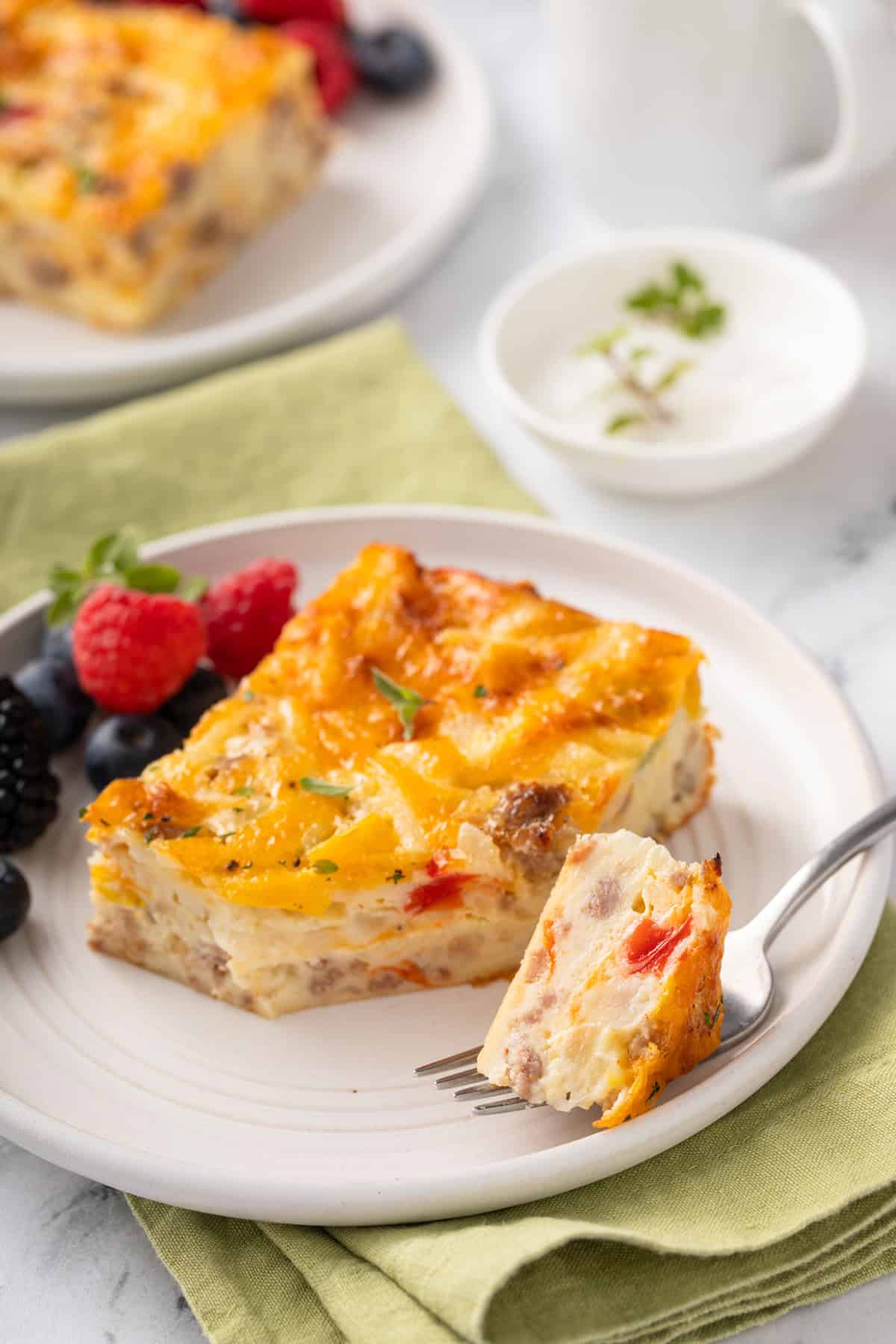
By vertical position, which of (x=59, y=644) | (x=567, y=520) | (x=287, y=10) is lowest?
(x=567, y=520)

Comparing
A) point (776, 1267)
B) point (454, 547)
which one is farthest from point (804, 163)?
point (776, 1267)

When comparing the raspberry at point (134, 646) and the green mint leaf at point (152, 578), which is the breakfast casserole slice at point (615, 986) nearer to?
the raspberry at point (134, 646)

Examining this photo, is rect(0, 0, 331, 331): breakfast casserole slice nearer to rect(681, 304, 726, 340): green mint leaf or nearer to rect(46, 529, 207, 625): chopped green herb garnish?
rect(46, 529, 207, 625): chopped green herb garnish

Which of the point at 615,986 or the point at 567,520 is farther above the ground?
the point at 615,986

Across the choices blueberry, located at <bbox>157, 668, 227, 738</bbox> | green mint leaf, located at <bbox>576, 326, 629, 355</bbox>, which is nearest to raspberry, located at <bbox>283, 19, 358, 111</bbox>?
green mint leaf, located at <bbox>576, 326, 629, 355</bbox>

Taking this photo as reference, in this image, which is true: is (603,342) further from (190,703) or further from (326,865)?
(326,865)

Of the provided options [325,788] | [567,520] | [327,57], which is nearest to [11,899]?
[325,788]
